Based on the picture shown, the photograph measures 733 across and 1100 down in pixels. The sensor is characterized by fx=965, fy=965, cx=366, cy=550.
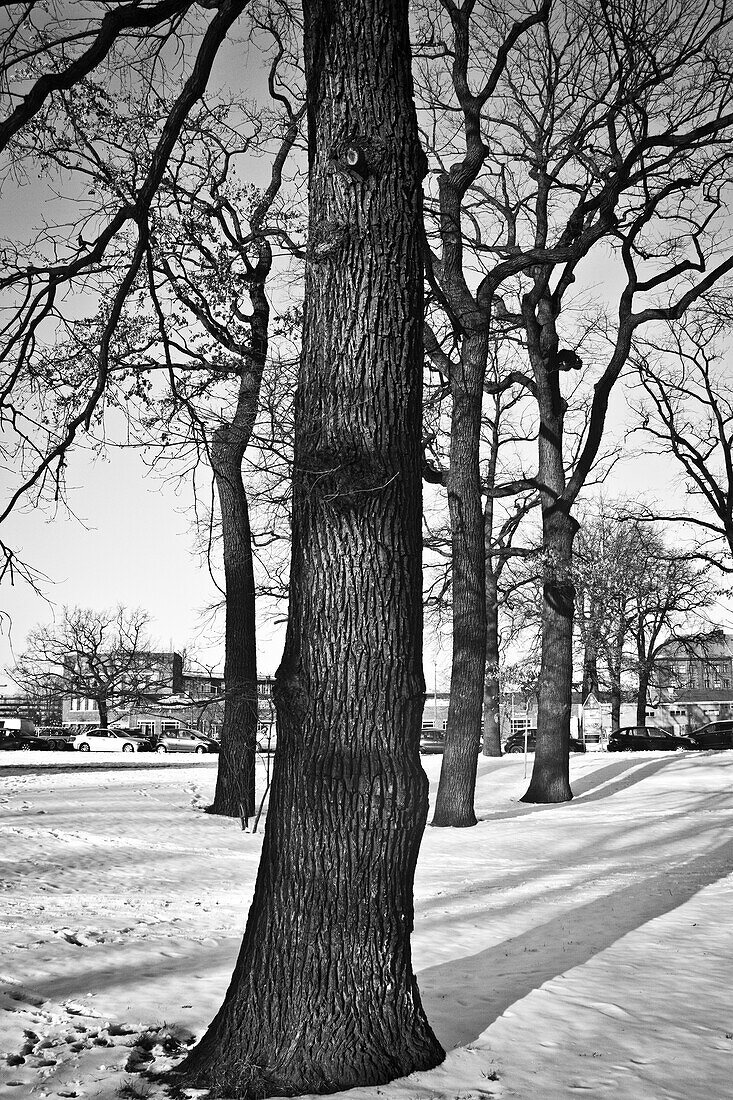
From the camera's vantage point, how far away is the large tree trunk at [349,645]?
416 centimetres

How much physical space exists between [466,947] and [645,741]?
3794 cm

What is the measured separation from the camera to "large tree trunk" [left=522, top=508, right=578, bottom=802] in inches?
736

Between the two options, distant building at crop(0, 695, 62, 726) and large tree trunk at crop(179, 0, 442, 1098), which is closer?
large tree trunk at crop(179, 0, 442, 1098)

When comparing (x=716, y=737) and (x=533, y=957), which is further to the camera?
(x=716, y=737)

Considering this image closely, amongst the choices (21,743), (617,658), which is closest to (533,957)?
(617,658)

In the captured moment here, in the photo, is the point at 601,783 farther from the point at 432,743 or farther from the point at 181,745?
the point at 181,745

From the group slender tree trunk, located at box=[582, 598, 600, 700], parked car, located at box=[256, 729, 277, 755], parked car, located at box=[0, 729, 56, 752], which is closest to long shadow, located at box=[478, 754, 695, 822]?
parked car, located at box=[256, 729, 277, 755]

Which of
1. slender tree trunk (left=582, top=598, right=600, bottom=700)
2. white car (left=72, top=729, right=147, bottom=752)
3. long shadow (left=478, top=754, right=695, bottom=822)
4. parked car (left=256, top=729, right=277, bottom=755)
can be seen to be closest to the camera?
parked car (left=256, top=729, right=277, bottom=755)

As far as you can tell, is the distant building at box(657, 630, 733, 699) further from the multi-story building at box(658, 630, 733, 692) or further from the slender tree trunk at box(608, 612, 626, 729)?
the slender tree trunk at box(608, 612, 626, 729)

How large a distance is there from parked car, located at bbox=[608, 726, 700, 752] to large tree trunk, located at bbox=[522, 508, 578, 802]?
998 inches

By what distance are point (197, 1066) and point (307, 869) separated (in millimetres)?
985

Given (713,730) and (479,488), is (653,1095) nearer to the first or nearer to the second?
(479,488)

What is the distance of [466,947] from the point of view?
780 cm

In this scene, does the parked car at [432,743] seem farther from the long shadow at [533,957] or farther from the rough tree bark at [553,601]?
the long shadow at [533,957]
